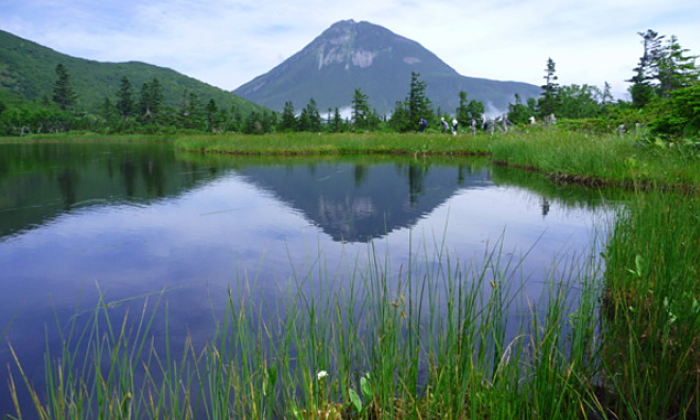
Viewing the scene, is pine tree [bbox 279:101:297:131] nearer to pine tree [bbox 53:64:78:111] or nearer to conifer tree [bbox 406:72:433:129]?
conifer tree [bbox 406:72:433:129]

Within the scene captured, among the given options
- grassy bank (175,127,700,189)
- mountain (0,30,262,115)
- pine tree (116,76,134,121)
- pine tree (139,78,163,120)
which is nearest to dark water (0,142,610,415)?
grassy bank (175,127,700,189)

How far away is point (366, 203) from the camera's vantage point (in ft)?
31.7

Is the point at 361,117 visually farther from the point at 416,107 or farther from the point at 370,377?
the point at 370,377

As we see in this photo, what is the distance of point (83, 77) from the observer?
124562 mm

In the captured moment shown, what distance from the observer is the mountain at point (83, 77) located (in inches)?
4018

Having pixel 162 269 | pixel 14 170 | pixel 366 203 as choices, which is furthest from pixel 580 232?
pixel 14 170

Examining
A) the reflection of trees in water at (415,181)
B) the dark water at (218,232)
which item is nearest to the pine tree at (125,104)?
the dark water at (218,232)

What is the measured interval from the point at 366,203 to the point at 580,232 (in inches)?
173

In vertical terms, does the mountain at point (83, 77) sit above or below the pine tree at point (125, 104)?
above

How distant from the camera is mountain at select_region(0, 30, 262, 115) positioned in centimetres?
10206

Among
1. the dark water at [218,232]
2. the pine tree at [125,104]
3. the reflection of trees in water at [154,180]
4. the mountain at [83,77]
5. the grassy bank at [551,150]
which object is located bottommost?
the dark water at [218,232]

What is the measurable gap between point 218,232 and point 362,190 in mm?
5128

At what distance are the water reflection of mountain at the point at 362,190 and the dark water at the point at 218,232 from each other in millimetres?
51

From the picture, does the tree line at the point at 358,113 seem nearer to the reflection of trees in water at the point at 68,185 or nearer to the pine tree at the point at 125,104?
the pine tree at the point at 125,104
